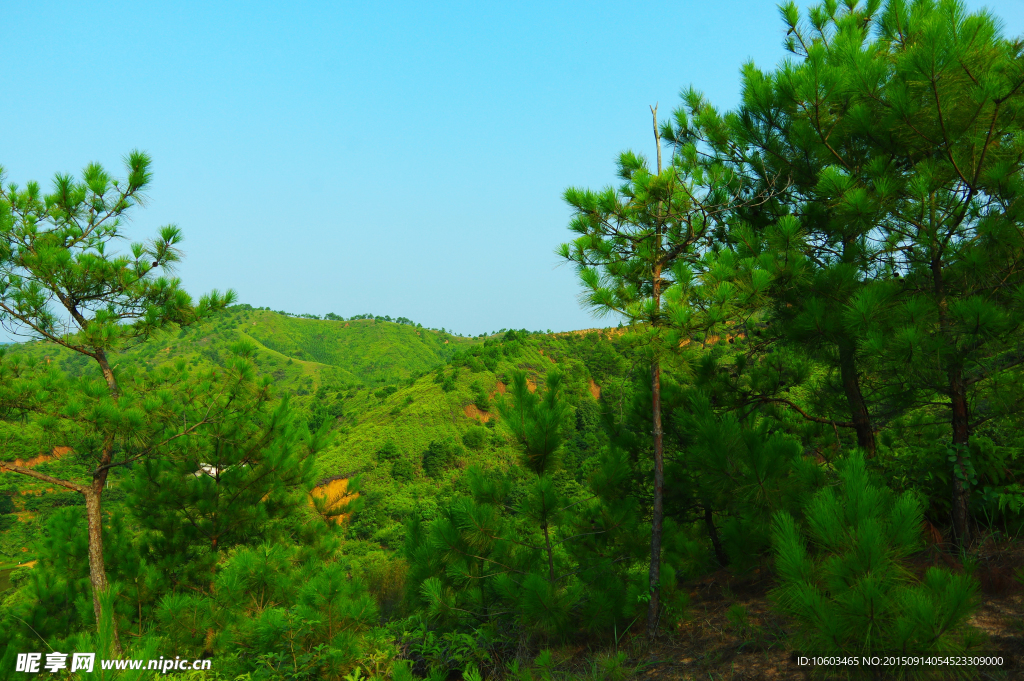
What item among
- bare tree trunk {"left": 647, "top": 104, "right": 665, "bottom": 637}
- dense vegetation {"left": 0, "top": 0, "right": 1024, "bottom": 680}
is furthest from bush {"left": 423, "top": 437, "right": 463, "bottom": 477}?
bare tree trunk {"left": 647, "top": 104, "right": 665, "bottom": 637}

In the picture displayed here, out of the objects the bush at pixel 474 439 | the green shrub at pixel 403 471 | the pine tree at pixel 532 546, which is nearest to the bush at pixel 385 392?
the bush at pixel 474 439

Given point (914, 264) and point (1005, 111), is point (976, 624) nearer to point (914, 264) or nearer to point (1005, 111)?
point (914, 264)

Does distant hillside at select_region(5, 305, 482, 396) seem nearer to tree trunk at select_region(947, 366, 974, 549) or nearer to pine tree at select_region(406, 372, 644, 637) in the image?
pine tree at select_region(406, 372, 644, 637)

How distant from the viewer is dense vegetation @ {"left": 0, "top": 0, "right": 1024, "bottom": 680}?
132 inches

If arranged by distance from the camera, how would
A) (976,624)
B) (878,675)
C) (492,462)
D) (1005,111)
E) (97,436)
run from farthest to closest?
(492,462) → (97,436) → (1005,111) → (976,624) → (878,675)

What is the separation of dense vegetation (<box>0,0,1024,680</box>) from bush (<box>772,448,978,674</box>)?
1 centimetres

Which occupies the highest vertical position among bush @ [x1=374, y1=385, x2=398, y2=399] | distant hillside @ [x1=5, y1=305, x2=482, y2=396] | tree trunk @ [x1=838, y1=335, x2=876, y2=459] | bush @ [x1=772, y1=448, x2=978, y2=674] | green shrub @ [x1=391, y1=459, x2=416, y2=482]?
distant hillside @ [x1=5, y1=305, x2=482, y2=396]

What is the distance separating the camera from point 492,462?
95.7 ft

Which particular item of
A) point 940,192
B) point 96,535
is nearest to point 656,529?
point 940,192

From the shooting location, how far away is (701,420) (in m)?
4.23

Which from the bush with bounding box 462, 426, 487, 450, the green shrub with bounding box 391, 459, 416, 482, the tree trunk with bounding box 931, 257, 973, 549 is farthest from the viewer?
the bush with bounding box 462, 426, 487, 450

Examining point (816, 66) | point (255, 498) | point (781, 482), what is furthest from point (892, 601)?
point (255, 498)

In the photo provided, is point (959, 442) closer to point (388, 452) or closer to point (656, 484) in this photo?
point (656, 484)

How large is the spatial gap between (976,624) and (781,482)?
1280 mm
